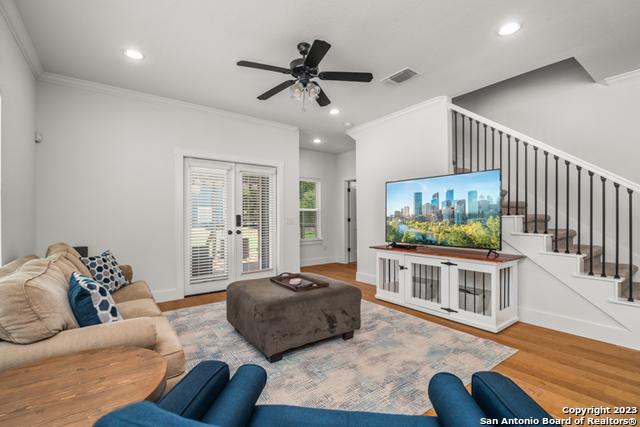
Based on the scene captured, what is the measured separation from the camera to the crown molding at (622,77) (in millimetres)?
3158

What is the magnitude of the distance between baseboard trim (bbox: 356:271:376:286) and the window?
2039mm

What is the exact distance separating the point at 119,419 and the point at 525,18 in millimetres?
3335

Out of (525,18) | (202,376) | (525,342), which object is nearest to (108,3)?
(202,376)

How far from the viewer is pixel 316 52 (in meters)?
2.29

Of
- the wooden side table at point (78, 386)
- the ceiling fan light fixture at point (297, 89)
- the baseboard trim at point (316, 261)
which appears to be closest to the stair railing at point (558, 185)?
the ceiling fan light fixture at point (297, 89)

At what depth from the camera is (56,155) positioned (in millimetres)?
3361

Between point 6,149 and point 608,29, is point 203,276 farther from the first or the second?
point 608,29

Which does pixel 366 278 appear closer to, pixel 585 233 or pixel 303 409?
pixel 585 233

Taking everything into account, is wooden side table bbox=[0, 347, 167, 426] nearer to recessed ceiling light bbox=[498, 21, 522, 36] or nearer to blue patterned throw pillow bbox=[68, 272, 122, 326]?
blue patterned throw pillow bbox=[68, 272, 122, 326]

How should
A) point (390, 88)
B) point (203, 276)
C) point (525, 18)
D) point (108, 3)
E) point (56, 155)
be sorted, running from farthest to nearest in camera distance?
1. point (203, 276)
2. point (390, 88)
3. point (56, 155)
4. point (525, 18)
5. point (108, 3)

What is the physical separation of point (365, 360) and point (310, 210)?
4905 mm

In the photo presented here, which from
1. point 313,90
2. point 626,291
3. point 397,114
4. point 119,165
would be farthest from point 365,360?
point 119,165

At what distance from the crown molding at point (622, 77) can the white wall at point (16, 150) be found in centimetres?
579

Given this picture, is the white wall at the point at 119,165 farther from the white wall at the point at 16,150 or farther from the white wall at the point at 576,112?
the white wall at the point at 576,112
